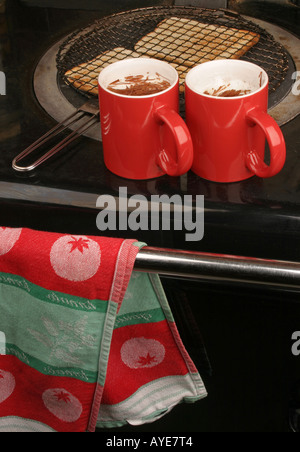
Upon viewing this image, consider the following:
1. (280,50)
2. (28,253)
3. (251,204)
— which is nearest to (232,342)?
(251,204)

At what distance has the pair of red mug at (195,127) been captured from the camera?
24.7 inches

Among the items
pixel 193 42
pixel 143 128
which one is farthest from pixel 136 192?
pixel 193 42

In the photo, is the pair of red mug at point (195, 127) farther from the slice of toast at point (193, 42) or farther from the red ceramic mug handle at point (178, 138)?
the slice of toast at point (193, 42)

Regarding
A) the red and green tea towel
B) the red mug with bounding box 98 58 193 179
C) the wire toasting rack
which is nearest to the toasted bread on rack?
the wire toasting rack

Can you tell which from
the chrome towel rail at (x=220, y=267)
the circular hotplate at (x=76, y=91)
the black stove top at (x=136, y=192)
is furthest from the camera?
the circular hotplate at (x=76, y=91)

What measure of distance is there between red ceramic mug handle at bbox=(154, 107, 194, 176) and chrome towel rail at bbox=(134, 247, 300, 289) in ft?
0.36

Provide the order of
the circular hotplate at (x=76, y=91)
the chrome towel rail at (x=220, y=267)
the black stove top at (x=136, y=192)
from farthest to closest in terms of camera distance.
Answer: the circular hotplate at (x=76, y=91), the black stove top at (x=136, y=192), the chrome towel rail at (x=220, y=267)

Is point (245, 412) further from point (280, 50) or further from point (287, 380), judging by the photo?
point (280, 50)

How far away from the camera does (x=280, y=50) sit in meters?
0.88

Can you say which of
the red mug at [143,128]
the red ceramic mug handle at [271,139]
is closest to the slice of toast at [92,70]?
the red mug at [143,128]

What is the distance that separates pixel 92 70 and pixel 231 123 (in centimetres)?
30

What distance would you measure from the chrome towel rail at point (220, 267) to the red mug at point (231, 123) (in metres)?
0.13

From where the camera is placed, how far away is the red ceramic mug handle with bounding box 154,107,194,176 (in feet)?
2.03

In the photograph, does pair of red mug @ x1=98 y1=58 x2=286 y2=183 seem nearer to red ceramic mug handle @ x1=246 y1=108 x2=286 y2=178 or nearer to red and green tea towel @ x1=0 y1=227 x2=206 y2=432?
red ceramic mug handle @ x1=246 y1=108 x2=286 y2=178
